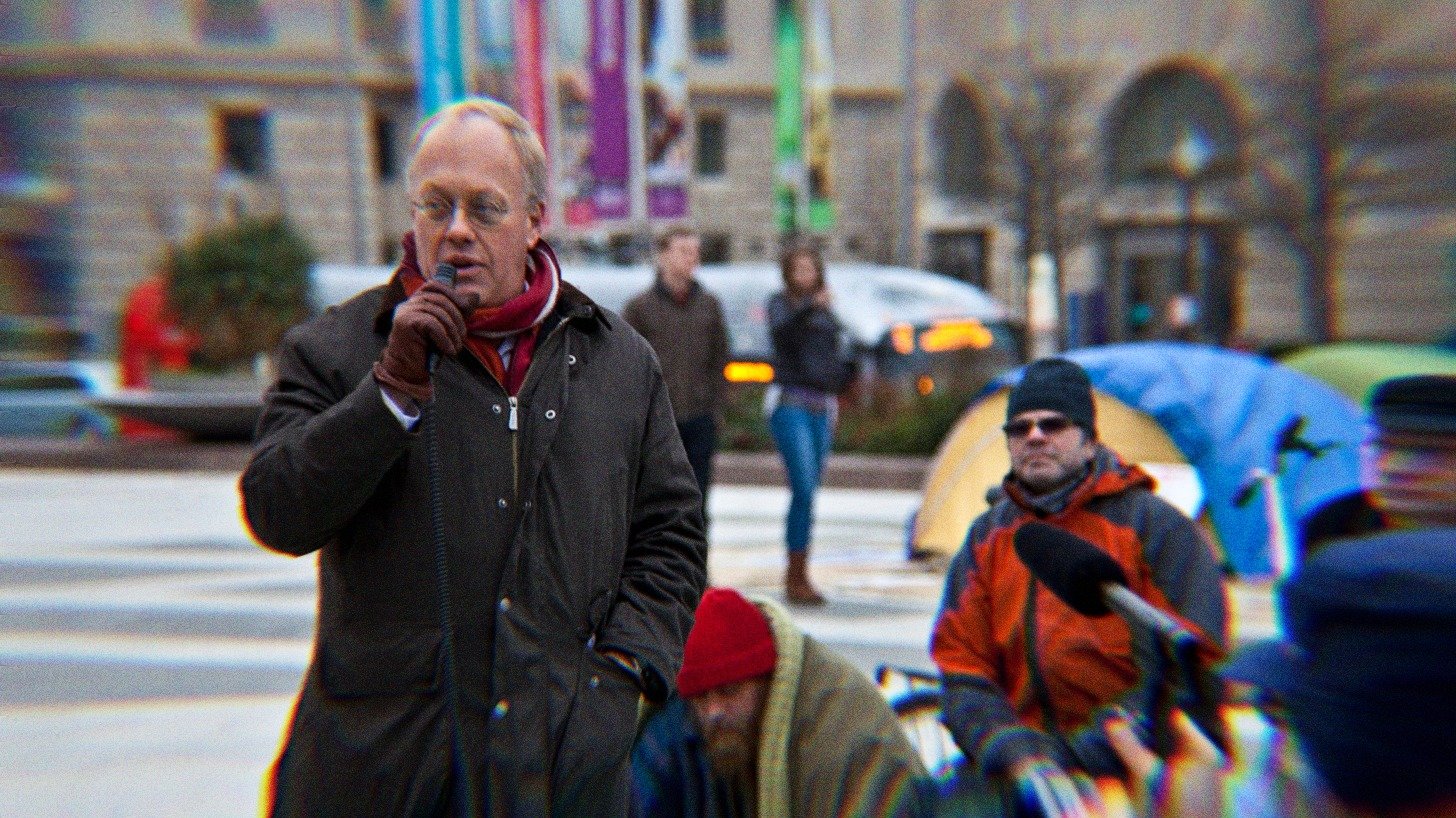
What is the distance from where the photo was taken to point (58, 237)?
3.07 metres

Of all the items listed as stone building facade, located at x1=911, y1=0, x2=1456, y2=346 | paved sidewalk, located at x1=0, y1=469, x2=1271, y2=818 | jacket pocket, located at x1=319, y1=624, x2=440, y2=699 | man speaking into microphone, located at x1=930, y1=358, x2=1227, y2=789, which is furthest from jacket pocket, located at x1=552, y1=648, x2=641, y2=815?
stone building facade, located at x1=911, y1=0, x2=1456, y2=346

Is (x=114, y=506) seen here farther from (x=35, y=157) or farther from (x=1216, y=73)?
(x=1216, y=73)

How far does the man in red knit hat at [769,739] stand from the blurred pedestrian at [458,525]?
3.15 ft

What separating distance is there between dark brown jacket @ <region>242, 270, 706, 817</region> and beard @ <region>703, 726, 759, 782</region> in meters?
0.99

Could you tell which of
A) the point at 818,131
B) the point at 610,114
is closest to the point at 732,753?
the point at 610,114

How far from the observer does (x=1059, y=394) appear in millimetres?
3748

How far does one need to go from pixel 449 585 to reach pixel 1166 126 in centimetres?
3026

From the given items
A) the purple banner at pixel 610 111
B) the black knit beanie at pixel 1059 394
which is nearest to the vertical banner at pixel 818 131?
the purple banner at pixel 610 111

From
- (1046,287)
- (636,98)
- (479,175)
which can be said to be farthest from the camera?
(1046,287)

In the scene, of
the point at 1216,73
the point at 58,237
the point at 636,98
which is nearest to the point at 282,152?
the point at 636,98

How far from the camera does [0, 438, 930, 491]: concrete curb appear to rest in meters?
12.1

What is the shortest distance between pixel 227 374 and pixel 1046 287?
20.6 metres

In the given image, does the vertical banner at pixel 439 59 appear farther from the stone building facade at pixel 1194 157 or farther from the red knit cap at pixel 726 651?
the red knit cap at pixel 726 651

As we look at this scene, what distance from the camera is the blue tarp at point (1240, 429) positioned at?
648 cm
